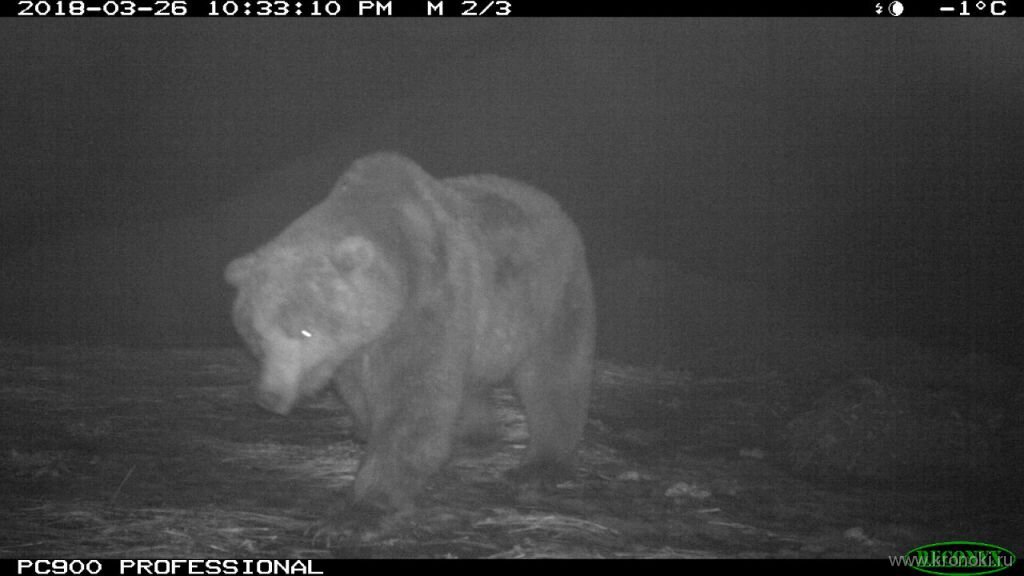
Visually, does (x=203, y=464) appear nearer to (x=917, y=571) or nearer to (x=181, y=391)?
(x=181, y=391)

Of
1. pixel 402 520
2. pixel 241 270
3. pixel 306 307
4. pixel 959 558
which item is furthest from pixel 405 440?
pixel 959 558

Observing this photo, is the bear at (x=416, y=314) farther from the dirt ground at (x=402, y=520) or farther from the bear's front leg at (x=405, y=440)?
the dirt ground at (x=402, y=520)

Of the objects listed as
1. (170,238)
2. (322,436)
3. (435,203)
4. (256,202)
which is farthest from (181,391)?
(256,202)

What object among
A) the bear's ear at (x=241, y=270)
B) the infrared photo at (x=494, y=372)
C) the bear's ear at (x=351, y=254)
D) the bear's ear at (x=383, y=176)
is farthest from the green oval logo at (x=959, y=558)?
the bear's ear at (x=241, y=270)

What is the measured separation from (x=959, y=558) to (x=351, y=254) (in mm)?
3581

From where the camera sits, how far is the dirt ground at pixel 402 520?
220 inches

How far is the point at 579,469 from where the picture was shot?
746 cm

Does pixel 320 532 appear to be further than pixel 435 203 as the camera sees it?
No

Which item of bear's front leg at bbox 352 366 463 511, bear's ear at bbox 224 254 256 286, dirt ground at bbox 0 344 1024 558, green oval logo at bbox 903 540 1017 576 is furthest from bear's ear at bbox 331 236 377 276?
green oval logo at bbox 903 540 1017 576

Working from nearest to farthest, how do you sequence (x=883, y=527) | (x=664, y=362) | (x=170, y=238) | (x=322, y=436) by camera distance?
(x=883, y=527), (x=322, y=436), (x=664, y=362), (x=170, y=238)

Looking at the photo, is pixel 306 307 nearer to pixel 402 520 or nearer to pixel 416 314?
pixel 416 314

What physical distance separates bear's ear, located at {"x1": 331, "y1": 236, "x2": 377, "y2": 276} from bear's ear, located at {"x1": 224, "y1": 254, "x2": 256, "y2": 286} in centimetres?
43

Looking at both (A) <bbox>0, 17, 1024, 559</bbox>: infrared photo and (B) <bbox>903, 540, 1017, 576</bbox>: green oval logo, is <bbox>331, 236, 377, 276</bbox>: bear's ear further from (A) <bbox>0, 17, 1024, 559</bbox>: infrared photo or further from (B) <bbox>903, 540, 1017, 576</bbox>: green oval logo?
(B) <bbox>903, 540, 1017, 576</bbox>: green oval logo

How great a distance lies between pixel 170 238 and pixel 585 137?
11387 millimetres
